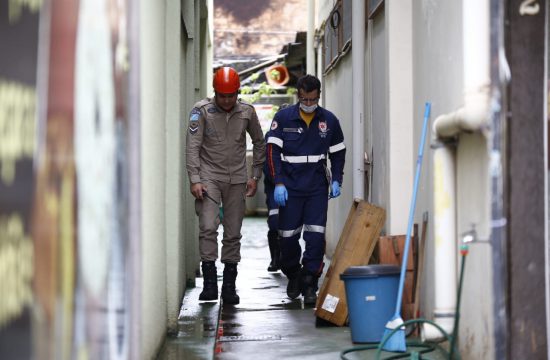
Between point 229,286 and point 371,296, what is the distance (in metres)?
2.53

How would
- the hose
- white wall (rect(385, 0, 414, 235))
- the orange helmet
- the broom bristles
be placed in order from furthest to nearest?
the orange helmet
white wall (rect(385, 0, 414, 235))
the broom bristles
the hose

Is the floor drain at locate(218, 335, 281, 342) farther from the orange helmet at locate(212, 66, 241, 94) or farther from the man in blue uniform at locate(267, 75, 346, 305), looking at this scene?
the orange helmet at locate(212, 66, 241, 94)

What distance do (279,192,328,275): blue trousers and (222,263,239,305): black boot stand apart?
0.53 metres

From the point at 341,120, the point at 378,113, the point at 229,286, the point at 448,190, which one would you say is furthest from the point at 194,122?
the point at 341,120

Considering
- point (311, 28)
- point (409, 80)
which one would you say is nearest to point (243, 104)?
point (409, 80)

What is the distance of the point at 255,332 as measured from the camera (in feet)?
24.2

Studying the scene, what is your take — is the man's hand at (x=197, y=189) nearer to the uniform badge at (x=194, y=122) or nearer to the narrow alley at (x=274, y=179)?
the narrow alley at (x=274, y=179)

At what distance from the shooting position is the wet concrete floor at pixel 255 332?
21.4 feet

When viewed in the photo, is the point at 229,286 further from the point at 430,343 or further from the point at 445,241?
the point at 445,241

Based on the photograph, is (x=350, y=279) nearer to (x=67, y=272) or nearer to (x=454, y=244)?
(x=454, y=244)

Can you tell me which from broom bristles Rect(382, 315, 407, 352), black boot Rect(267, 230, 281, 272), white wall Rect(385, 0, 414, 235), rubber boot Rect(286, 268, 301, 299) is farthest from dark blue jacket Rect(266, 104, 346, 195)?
broom bristles Rect(382, 315, 407, 352)

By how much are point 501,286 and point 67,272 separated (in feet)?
7.95

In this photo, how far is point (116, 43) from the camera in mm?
3842

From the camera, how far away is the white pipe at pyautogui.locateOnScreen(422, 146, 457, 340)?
17.8 ft
